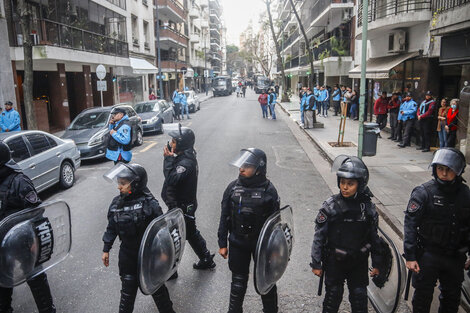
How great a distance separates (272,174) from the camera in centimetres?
1005

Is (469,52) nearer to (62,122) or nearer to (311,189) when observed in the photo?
(311,189)

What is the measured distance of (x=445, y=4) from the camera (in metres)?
11.6

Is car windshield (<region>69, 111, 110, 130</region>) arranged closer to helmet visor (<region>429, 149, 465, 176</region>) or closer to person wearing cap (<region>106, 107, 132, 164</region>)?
person wearing cap (<region>106, 107, 132, 164</region>)

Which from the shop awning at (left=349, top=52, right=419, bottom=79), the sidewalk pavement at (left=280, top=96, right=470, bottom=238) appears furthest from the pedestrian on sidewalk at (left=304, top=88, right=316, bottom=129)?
the shop awning at (left=349, top=52, right=419, bottom=79)

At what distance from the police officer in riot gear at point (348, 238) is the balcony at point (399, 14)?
1170 centimetres

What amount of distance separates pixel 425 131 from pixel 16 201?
11587 millimetres

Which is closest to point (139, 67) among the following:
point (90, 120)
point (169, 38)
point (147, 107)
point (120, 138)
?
point (147, 107)

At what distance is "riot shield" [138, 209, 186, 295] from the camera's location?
3387mm

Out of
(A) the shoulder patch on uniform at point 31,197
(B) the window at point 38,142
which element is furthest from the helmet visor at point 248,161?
(B) the window at point 38,142

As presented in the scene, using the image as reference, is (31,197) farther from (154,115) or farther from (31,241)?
(154,115)

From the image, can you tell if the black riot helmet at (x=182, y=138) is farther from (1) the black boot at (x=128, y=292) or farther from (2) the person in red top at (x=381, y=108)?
(2) the person in red top at (x=381, y=108)

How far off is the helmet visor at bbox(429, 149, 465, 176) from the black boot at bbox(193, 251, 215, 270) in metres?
2.86

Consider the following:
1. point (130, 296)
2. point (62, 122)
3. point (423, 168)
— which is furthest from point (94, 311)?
point (62, 122)

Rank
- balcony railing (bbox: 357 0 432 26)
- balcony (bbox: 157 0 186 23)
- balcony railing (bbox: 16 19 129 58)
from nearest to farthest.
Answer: balcony railing (bbox: 357 0 432 26)
balcony railing (bbox: 16 19 129 58)
balcony (bbox: 157 0 186 23)
